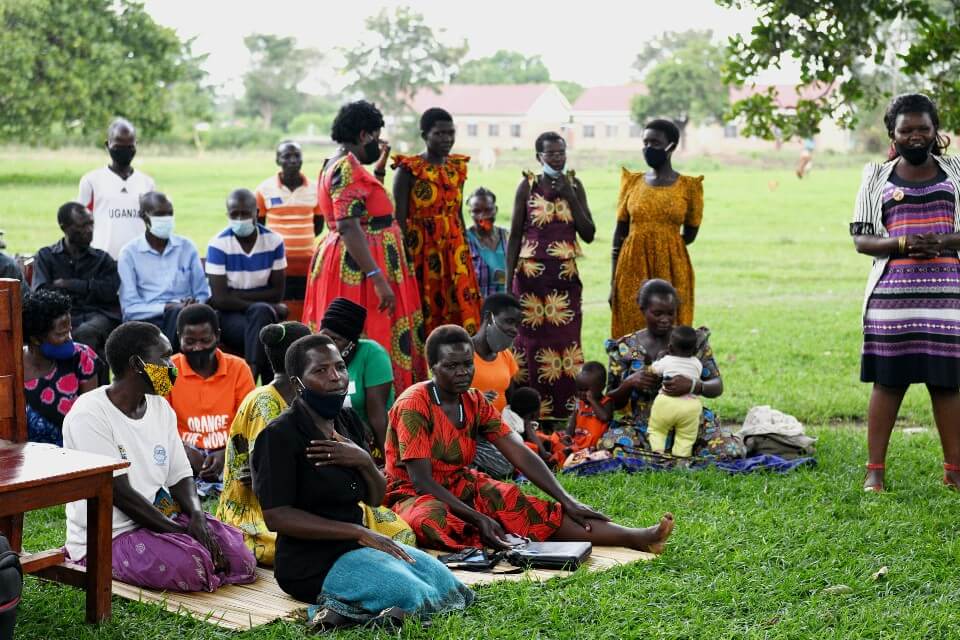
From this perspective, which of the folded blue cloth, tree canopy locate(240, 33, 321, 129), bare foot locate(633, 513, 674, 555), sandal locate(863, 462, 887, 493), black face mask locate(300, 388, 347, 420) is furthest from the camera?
tree canopy locate(240, 33, 321, 129)

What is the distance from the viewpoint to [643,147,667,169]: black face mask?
27.4 feet

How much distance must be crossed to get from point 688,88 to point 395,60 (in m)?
12.8

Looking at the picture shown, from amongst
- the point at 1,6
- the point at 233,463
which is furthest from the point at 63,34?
the point at 233,463

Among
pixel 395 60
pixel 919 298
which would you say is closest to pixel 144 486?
pixel 919 298

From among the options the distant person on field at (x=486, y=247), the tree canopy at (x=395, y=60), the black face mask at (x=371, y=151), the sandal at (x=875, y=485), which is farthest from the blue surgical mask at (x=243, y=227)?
the tree canopy at (x=395, y=60)

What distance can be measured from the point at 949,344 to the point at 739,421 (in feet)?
8.35

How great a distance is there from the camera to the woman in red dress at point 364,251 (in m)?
7.46

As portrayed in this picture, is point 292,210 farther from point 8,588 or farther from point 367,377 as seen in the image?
point 8,588

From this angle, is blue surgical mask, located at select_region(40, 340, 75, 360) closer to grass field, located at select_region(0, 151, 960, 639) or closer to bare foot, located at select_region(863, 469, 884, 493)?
grass field, located at select_region(0, 151, 960, 639)

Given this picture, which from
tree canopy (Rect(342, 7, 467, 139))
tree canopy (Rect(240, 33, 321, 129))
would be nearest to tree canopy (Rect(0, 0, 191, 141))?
tree canopy (Rect(342, 7, 467, 139))

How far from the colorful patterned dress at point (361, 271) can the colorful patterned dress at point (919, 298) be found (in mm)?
2831

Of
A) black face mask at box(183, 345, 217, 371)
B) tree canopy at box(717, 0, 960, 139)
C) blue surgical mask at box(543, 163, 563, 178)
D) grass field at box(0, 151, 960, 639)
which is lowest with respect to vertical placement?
grass field at box(0, 151, 960, 639)

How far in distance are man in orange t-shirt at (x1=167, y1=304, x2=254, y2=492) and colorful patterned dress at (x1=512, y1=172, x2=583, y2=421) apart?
2.36m

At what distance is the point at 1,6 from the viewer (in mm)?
28641
